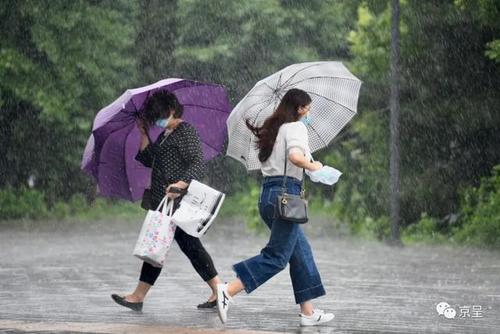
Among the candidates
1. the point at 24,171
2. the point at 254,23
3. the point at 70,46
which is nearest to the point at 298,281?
the point at 70,46

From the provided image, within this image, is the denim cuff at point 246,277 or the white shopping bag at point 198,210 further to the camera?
the white shopping bag at point 198,210

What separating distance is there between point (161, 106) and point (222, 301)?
187 centimetres

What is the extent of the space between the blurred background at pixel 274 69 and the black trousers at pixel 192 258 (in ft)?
34.0

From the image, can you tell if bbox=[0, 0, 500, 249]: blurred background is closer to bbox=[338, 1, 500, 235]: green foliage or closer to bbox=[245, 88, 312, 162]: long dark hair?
bbox=[338, 1, 500, 235]: green foliage

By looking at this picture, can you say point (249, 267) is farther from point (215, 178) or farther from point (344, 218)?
point (215, 178)

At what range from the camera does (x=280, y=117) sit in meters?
10.2

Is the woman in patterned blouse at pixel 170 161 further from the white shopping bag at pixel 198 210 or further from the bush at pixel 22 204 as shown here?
the bush at pixel 22 204

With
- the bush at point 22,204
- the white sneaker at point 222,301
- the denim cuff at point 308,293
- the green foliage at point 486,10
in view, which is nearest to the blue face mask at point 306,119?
the denim cuff at point 308,293

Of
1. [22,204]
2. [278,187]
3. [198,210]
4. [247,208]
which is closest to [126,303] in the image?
[198,210]

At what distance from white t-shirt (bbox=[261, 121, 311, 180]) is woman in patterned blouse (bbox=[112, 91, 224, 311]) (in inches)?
37.2

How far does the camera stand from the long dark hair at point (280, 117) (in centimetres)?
1011

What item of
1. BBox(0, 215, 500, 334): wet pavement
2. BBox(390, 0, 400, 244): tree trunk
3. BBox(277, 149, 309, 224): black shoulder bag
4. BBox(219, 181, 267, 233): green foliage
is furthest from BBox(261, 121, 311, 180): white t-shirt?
BBox(219, 181, 267, 233): green foliage

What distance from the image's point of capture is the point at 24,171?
32.9m

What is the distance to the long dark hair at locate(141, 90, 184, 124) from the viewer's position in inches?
433
